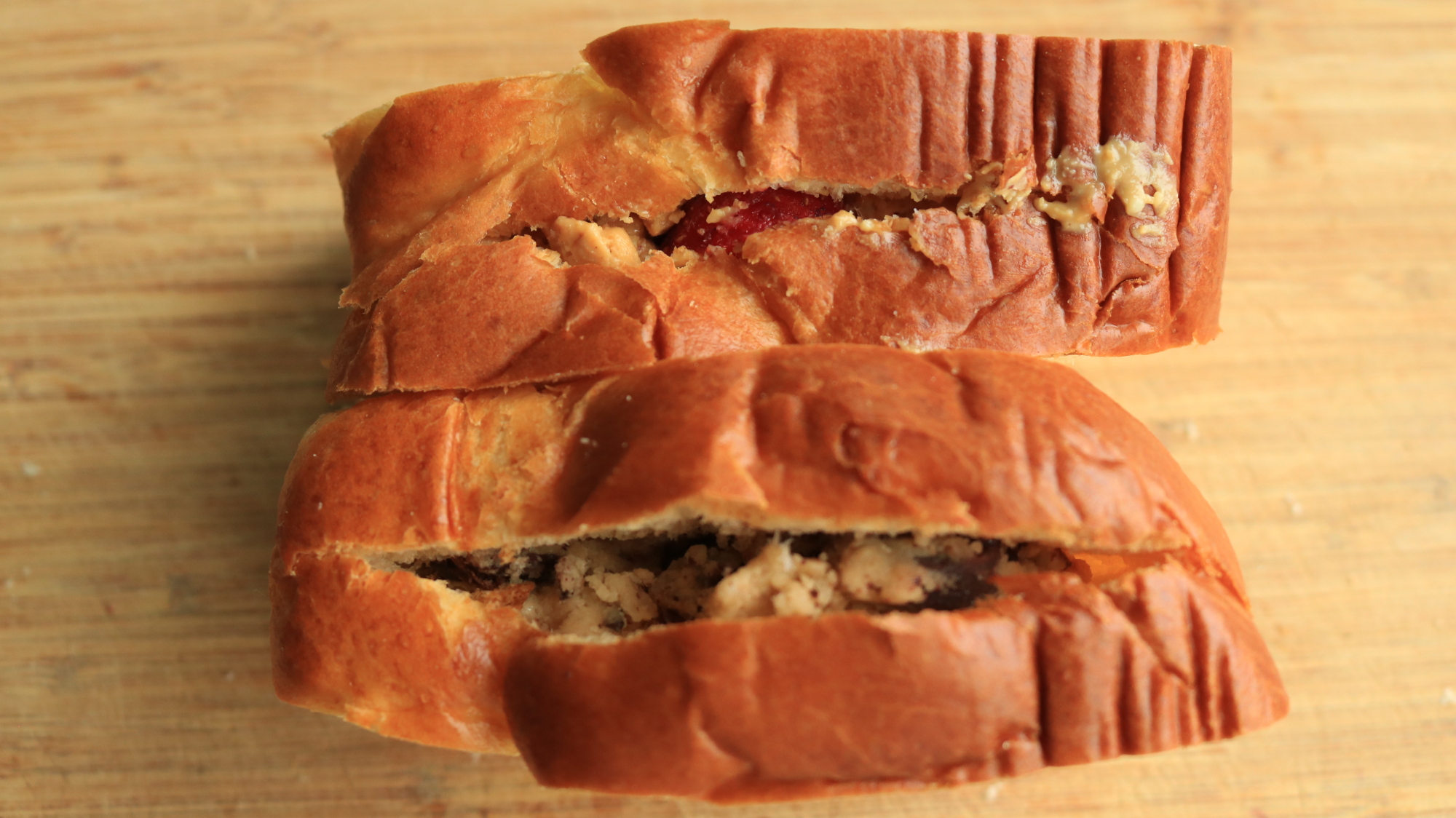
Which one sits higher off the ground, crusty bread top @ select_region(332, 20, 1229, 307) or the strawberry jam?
crusty bread top @ select_region(332, 20, 1229, 307)

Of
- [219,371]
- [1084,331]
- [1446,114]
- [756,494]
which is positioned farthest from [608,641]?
[1446,114]

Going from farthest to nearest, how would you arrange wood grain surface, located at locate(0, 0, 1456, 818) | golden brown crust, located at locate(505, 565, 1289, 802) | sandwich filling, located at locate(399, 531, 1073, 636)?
wood grain surface, located at locate(0, 0, 1456, 818)
sandwich filling, located at locate(399, 531, 1073, 636)
golden brown crust, located at locate(505, 565, 1289, 802)

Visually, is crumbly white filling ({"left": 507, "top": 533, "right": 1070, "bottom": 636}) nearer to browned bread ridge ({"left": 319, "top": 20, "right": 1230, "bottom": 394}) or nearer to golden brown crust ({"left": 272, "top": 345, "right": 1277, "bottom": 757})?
golden brown crust ({"left": 272, "top": 345, "right": 1277, "bottom": 757})

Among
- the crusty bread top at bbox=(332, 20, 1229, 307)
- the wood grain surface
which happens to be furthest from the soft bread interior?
the wood grain surface

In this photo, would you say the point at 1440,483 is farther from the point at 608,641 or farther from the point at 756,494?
the point at 608,641

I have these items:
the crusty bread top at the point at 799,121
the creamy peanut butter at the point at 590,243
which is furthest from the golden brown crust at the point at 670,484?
the crusty bread top at the point at 799,121

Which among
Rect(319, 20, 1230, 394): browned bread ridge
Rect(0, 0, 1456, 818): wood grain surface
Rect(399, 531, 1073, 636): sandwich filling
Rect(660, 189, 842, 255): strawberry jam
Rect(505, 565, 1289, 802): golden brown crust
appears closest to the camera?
Rect(505, 565, 1289, 802): golden brown crust

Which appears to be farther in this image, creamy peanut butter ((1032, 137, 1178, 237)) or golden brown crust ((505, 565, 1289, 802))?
creamy peanut butter ((1032, 137, 1178, 237))

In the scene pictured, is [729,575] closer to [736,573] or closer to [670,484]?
[736,573]

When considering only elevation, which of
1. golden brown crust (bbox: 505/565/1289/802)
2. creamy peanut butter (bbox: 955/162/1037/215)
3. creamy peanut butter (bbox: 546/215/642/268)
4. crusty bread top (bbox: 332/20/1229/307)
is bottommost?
golden brown crust (bbox: 505/565/1289/802)
